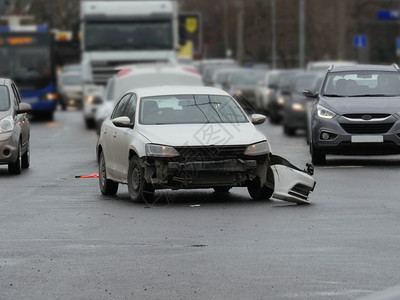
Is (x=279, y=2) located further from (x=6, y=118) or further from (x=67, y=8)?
(x=6, y=118)

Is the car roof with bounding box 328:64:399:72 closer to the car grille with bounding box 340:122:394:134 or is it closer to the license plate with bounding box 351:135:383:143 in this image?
the car grille with bounding box 340:122:394:134

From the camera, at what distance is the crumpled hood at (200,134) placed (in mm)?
15094

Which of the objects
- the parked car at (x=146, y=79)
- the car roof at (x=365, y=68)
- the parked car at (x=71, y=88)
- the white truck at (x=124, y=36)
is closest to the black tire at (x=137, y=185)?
the car roof at (x=365, y=68)

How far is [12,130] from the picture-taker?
67.4 feet

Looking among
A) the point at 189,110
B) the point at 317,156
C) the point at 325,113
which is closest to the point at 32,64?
the point at 317,156

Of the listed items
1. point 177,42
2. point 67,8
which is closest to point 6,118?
point 177,42

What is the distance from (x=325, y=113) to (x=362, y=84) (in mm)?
1234

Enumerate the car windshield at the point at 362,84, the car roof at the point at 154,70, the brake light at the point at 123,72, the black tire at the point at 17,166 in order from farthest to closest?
the brake light at the point at 123,72
the car roof at the point at 154,70
the car windshield at the point at 362,84
the black tire at the point at 17,166

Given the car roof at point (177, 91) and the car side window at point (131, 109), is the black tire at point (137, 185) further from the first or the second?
the car roof at point (177, 91)

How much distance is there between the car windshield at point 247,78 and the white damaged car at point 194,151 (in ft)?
115

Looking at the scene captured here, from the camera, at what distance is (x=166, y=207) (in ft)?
48.7

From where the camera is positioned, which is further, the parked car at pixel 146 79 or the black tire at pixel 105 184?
the parked car at pixel 146 79

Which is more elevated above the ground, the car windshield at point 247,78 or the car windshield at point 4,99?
the car windshield at point 4,99

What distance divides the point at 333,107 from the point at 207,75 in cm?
3997
